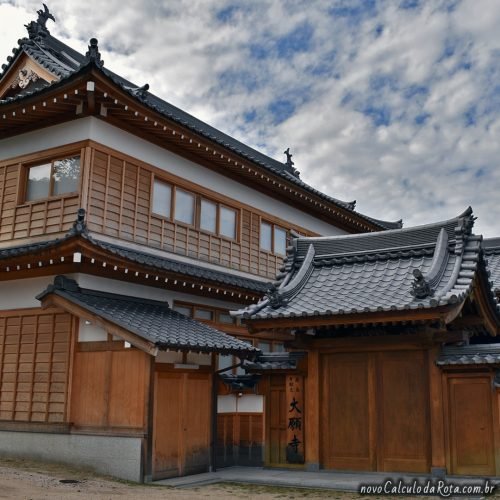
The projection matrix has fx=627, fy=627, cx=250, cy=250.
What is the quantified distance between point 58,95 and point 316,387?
8562 millimetres

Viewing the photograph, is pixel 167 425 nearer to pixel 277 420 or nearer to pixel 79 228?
pixel 277 420

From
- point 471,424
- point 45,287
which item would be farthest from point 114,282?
point 471,424

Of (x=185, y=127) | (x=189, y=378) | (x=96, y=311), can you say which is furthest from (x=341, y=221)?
(x=96, y=311)

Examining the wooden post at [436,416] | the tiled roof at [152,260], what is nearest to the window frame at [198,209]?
the tiled roof at [152,260]

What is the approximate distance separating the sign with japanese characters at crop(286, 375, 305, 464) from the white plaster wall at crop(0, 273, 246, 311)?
463 centimetres

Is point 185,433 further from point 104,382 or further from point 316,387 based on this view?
point 316,387

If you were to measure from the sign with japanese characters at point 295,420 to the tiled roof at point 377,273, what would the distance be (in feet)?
5.98

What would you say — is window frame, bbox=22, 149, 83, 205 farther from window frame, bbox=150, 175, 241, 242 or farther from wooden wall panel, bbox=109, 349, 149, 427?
wooden wall panel, bbox=109, 349, 149, 427

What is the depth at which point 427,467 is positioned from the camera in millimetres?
11062

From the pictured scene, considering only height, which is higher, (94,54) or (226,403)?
(94,54)

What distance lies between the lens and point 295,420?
12.6 m

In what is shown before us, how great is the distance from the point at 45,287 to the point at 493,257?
564 inches

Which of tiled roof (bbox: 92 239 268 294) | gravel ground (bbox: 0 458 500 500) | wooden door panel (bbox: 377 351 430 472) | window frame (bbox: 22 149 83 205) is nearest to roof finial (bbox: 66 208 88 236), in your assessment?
tiled roof (bbox: 92 239 268 294)

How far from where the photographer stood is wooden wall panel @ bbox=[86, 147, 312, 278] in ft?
49.0
